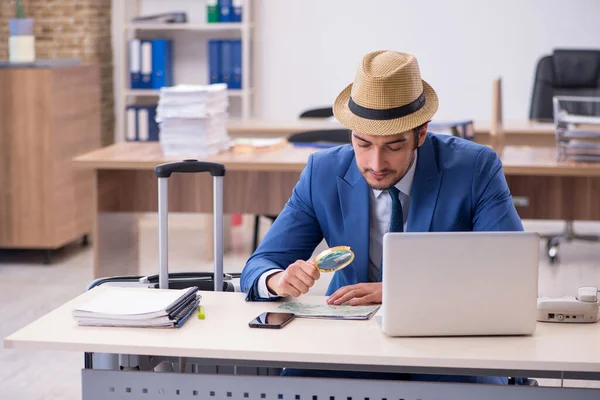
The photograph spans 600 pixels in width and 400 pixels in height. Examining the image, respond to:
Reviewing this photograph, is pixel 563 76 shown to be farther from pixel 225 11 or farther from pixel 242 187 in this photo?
pixel 242 187

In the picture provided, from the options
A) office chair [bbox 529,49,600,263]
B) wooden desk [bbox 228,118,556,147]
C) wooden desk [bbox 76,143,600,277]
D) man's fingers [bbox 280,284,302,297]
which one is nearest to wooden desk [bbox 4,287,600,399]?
man's fingers [bbox 280,284,302,297]

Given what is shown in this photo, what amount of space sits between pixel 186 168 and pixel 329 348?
0.67 metres

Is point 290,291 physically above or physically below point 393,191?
below

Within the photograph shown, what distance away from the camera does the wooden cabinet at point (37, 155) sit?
16.8 feet

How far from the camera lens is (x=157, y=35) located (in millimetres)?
6734

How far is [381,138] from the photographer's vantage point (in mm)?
2068

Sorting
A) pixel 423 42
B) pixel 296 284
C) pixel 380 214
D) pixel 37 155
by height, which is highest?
pixel 423 42

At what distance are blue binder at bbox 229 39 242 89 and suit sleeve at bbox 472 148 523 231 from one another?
438cm

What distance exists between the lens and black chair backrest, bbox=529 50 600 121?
5676mm

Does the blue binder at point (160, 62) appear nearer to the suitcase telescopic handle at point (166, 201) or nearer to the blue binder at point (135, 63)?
the blue binder at point (135, 63)

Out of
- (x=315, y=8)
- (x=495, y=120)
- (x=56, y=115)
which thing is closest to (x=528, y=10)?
(x=315, y=8)

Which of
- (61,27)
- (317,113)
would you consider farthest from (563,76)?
(61,27)

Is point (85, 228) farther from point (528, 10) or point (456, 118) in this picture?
point (528, 10)

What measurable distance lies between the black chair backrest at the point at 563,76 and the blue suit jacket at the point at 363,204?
11.7 ft
